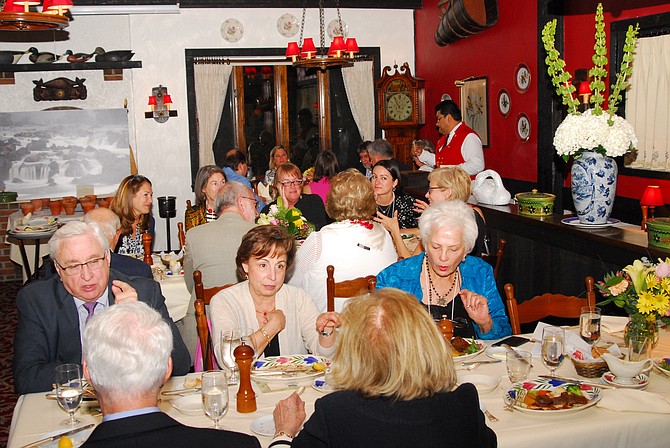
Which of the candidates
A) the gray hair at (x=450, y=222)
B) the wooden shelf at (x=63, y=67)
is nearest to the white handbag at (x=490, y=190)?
the gray hair at (x=450, y=222)

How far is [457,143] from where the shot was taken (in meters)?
8.34

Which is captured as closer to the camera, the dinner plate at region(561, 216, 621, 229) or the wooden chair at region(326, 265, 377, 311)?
the wooden chair at region(326, 265, 377, 311)

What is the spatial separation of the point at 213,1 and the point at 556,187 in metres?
5.92

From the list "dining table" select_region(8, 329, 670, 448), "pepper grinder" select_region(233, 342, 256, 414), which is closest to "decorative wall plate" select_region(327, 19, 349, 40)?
"dining table" select_region(8, 329, 670, 448)

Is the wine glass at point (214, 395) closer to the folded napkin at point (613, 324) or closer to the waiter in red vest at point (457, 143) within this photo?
the folded napkin at point (613, 324)

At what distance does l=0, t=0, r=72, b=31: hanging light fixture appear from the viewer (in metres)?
4.96

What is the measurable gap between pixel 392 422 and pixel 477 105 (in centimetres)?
797

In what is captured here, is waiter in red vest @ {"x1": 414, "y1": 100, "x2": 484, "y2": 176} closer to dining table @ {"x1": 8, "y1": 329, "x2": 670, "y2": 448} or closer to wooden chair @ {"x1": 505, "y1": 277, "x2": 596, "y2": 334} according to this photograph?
wooden chair @ {"x1": 505, "y1": 277, "x2": 596, "y2": 334}

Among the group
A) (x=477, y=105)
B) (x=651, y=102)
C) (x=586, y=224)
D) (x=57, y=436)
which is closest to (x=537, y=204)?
(x=586, y=224)

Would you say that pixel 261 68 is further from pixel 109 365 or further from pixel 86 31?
pixel 109 365

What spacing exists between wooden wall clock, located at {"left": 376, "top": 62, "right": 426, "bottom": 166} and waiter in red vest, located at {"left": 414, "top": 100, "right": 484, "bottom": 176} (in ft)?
8.91

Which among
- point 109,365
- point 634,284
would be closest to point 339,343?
point 109,365

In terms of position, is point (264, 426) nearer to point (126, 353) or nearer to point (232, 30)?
point (126, 353)

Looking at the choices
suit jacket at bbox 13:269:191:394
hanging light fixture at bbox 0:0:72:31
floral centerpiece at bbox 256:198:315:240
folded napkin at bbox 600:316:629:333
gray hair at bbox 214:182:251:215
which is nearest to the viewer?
suit jacket at bbox 13:269:191:394
